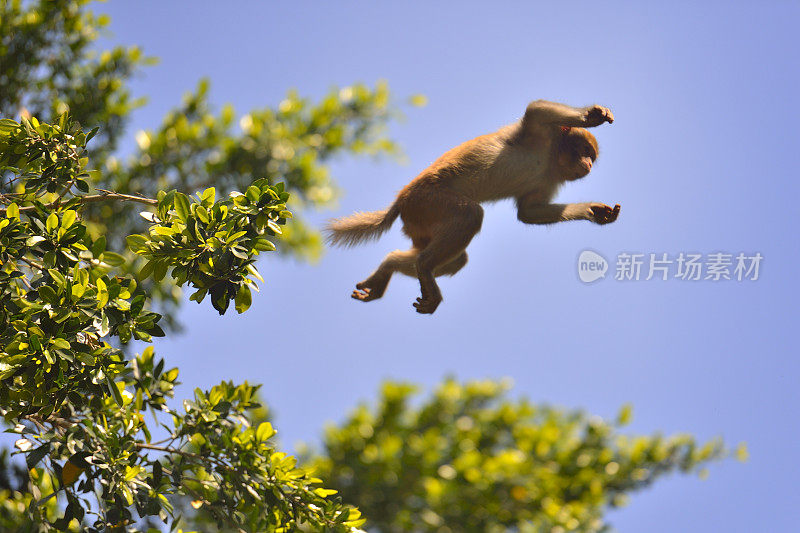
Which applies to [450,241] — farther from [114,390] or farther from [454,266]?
[114,390]

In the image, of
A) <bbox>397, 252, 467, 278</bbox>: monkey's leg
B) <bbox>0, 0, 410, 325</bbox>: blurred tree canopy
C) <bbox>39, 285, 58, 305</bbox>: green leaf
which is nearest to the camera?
<bbox>39, 285, 58, 305</bbox>: green leaf

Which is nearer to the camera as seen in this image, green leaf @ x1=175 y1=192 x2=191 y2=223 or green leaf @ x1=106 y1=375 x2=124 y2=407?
green leaf @ x1=175 y1=192 x2=191 y2=223

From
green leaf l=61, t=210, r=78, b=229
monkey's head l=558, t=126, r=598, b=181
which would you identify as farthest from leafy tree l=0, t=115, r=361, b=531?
monkey's head l=558, t=126, r=598, b=181

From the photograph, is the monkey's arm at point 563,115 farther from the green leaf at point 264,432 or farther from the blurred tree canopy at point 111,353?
the green leaf at point 264,432

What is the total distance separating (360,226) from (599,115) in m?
1.29

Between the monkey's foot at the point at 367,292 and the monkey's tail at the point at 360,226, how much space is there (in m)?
0.33

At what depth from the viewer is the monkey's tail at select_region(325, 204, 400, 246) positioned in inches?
148

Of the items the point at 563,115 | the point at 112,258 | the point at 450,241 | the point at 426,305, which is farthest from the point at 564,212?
the point at 112,258

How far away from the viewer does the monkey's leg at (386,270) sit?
3.52m

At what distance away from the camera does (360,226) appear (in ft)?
12.4

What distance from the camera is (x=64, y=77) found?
7219mm

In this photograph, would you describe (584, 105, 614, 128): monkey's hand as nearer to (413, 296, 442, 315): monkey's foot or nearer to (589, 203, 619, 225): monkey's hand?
(589, 203, 619, 225): monkey's hand

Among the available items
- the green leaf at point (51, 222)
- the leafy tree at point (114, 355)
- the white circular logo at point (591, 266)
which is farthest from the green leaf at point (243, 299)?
the white circular logo at point (591, 266)

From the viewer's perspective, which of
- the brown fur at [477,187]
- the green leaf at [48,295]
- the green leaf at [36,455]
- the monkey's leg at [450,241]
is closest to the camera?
the green leaf at [48,295]
